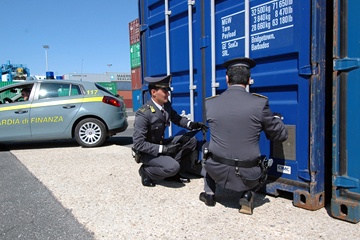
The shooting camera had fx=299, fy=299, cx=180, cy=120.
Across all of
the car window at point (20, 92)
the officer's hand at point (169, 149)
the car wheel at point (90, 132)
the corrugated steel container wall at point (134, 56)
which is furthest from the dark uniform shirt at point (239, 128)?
the corrugated steel container wall at point (134, 56)

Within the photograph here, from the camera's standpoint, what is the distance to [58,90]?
21.7 ft

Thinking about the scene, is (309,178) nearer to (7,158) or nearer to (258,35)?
(258,35)

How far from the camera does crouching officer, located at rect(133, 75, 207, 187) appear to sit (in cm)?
350

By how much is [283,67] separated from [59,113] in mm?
5094

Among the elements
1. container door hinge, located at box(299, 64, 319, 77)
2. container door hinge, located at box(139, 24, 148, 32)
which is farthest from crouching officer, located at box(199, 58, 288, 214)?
container door hinge, located at box(139, 24, 148, 32)

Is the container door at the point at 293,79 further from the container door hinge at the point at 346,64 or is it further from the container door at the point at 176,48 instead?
the container door at the point at 176,48

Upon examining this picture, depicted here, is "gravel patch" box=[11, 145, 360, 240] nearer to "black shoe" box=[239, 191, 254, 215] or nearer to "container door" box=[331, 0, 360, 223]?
"black shoe" box=[239, 191, 254, 215]

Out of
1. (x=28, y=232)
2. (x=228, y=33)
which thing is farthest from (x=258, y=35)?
(x=28, y=232)

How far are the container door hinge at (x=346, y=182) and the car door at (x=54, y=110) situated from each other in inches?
213

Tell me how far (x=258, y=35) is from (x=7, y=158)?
17.2ft

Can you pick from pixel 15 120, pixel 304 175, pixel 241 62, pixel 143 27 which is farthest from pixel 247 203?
pixel 15 120

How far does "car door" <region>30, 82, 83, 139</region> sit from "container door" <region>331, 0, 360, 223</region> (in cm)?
539

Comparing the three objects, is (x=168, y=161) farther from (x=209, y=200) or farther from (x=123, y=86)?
(x=123, y=86)

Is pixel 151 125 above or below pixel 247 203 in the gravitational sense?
above
